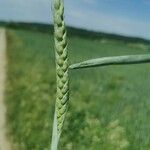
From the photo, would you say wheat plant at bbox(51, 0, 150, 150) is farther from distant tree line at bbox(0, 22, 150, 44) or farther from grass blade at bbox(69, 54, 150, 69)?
distant tree line at bbox(0, 22, 150, 44)

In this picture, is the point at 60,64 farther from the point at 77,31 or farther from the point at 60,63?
the point at 77,31

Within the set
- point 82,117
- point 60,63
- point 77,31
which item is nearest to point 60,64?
point 60,63

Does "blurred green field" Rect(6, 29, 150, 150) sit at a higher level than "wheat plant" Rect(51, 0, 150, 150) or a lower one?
lower

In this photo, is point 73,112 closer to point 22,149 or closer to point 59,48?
point 22,149

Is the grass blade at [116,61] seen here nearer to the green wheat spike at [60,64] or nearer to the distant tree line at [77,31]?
the green wheat spike at [60,64]

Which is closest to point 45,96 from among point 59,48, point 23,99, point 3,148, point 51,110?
point 23,99

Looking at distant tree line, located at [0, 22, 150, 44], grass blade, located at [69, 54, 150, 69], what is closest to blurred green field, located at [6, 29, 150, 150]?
grass blade, located at [69, 54, 150, 69]

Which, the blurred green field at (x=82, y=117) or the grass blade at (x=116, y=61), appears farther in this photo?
the blurred green field at (x=82, y=117)

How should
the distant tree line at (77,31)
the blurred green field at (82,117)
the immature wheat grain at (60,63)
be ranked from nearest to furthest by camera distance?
the immature wheat grain at (60,63), the blurred green field at (82,117), the distant tree line at (77,31)

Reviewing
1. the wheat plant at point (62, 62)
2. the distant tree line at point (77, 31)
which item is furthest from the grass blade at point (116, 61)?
the distant tree line at point (77, 31)
